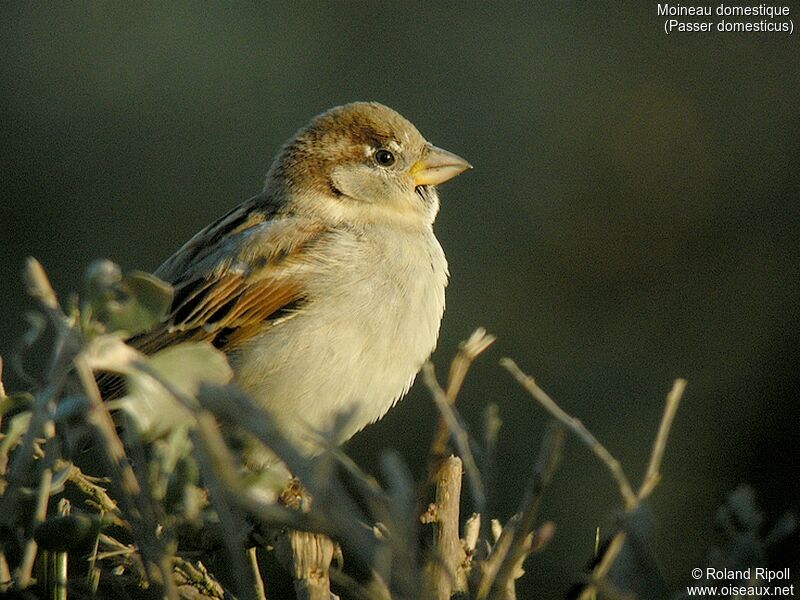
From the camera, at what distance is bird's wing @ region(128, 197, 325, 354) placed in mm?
3404

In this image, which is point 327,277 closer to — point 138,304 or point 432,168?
point 432,168

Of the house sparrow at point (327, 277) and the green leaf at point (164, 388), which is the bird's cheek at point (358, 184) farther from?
the green leaf at point (164, 388)

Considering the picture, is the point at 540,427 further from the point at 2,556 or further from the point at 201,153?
the point at 2,556

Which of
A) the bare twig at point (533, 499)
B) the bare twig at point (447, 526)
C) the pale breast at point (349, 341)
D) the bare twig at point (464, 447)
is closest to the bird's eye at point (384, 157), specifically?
the pale breast at point (349, 341)

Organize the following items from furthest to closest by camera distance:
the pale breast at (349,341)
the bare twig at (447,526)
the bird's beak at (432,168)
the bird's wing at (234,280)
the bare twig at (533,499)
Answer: the bird's beak at (432,168) → the bird's wing at (234,280) → the pale breast at (349,341) → the bare twig at (447,526) → the bare twig at (533,499)

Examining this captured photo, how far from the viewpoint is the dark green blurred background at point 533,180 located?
546cm

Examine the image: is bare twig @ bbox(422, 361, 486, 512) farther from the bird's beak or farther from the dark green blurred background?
the dark green blurred background

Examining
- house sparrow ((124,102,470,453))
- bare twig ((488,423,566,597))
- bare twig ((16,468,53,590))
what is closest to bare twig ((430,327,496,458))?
bare twig ((488,423,566,597))

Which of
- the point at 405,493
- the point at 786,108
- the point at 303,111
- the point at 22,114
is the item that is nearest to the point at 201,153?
Result: the point at 303,111

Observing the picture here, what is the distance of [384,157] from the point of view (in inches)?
154

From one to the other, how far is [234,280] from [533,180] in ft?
11.1

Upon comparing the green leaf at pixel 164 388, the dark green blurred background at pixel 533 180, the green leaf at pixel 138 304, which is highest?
the green leaf at pixel 138 304

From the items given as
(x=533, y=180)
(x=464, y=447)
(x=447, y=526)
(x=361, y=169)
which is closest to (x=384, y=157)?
(x=361, y=169)

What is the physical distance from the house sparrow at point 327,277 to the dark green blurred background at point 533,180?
5.32 feet
